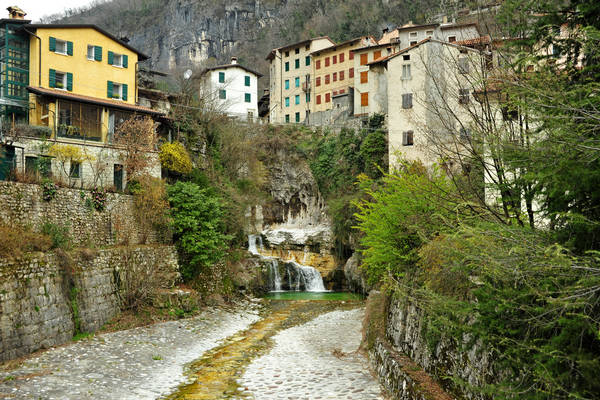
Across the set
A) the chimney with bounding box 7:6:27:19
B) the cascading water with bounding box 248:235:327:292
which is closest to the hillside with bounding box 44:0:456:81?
the cascading water with bounding box 248:235:327:292

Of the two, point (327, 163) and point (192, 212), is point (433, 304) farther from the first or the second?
point (327, 163)

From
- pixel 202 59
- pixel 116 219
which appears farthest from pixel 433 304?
pixel 202 59

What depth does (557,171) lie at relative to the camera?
18.5 feet

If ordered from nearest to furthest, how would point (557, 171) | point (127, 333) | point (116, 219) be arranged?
point (557, 171), point (127, 333), point (116, 219)

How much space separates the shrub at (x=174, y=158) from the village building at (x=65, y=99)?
75 centimetres

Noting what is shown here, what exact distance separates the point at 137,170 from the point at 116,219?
4482mm

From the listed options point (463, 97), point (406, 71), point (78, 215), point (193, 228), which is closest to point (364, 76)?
point (406, 71)

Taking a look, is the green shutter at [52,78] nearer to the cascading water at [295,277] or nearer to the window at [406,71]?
the cascading water at [295,277]

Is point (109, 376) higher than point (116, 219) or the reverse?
the reverse

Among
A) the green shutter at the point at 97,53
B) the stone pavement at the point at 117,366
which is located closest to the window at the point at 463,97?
the stone pavement at the point at 117,366

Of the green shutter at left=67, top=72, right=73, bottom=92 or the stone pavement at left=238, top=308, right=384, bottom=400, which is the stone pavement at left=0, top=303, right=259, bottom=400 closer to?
the stone pavement at left=238, top=308, right=384, bottom=400

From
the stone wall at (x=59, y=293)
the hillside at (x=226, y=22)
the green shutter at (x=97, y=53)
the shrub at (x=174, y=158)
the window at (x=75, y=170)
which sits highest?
the hillside at (x=226, y=22)

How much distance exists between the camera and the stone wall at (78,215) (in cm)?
1833

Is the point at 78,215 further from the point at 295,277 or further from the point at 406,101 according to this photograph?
the point at 406,101
